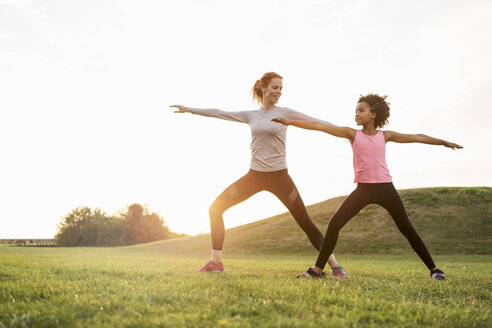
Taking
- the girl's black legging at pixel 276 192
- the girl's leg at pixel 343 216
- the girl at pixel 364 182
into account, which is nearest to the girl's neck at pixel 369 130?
the girl at pixel 364 182

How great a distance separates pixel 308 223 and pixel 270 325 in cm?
393

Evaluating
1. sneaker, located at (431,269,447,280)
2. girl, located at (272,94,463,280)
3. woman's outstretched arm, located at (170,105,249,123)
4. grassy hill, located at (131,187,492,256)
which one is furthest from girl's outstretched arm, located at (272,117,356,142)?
grassy hill, located at (131,187,492,256)

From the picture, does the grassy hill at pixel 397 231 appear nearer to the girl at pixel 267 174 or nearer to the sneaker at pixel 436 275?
the sneaker at pixel 436 275

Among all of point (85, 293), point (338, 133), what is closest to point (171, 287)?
point (85, 293)

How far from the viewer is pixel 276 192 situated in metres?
6.65

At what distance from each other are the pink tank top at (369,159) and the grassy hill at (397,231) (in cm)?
2095

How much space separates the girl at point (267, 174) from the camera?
6.62 meters

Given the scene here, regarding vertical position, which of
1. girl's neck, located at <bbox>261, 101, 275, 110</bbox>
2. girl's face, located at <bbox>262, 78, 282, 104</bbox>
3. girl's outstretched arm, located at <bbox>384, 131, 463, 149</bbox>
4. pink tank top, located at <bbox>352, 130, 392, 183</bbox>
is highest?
girl's face, located at <bbox>262, 78, 282, 104</bbox>

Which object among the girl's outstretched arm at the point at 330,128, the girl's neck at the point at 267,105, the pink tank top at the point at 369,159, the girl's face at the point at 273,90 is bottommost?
the pink tank top at the point at 369,159

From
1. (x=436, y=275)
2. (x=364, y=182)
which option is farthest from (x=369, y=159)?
(x=436, y=275)

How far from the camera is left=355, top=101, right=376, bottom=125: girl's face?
21.0 feet

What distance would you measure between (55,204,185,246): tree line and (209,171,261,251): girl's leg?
83951mm

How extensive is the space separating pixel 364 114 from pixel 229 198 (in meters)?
2.86

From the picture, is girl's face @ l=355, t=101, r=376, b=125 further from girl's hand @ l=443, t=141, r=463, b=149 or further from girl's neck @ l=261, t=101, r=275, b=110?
girl's neck @ l=261, t=101, r=275, b=110
